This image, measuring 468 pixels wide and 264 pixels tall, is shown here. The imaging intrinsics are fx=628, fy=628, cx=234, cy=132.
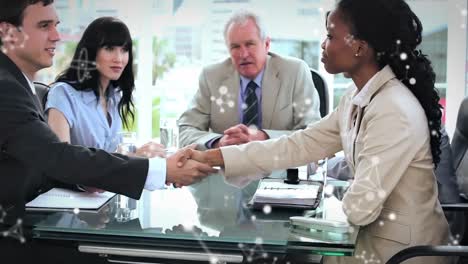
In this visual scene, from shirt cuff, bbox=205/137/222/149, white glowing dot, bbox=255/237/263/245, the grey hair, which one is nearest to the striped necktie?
the grey hair

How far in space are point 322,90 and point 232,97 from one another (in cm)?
40

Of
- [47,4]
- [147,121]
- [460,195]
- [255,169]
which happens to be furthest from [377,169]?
[147,121]

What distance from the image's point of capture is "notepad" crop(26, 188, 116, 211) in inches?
60.3

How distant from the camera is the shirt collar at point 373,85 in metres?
1.52

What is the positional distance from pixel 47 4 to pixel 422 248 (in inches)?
46.6

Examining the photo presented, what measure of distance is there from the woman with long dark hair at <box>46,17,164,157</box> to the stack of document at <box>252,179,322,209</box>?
0.86 m

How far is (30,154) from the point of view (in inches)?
59.9

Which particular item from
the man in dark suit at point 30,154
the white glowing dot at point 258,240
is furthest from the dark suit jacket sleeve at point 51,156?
the white glowing dot at point 258,240

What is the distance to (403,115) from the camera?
1.43m

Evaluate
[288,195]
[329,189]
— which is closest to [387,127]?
[288,195]

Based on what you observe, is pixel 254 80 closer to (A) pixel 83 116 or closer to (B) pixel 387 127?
(A) pixel 83 116

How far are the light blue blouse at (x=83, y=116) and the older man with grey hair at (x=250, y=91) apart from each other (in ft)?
1.14

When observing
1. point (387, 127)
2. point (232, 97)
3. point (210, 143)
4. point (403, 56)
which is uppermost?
point (403, 56)

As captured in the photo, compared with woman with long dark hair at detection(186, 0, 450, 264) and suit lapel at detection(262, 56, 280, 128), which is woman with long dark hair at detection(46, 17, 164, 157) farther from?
woman with long dark hair at detection(186, 0, 450, 264)
